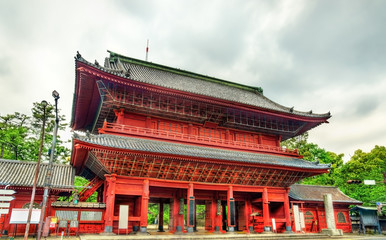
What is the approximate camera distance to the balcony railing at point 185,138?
759 inches

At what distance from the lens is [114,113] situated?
20.7 m

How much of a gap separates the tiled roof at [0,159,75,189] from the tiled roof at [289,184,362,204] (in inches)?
795

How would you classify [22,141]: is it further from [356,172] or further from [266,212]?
[356,172]

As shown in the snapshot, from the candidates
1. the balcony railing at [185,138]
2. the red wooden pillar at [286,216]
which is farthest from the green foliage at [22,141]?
the red wooden pillar at [286,216]

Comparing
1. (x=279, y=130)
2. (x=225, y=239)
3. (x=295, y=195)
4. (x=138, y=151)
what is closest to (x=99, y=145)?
(x=138, y=151)

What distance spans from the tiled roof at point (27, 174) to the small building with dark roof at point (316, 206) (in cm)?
2008

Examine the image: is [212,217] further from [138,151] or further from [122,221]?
[138,151]

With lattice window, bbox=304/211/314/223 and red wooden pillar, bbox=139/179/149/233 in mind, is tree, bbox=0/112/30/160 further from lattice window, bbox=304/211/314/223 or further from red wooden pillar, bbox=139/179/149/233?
lattice window, bbox=304/211/314/223

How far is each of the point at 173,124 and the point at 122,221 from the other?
8606 mm

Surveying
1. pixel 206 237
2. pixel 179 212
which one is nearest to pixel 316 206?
pixel 179 212

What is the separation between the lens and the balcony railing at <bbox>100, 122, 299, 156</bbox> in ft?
63.2

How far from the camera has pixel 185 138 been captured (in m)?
21.5

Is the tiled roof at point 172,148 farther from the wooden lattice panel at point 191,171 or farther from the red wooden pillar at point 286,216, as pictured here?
the red wooden pillar at point 286,216

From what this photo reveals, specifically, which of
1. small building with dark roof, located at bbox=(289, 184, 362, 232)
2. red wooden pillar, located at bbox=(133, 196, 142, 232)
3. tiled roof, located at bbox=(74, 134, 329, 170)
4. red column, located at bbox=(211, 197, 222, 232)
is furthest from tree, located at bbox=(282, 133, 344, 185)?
red wooden pillar, located at bbox=(133, 196, 142, 232)
